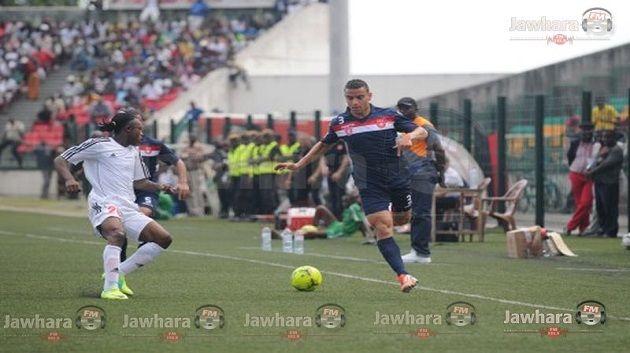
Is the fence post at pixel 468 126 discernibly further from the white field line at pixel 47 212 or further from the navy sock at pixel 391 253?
the navy sock at pixel 391 253

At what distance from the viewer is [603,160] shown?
25.1 meters

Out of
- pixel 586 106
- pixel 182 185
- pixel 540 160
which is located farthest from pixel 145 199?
pixel 540 160

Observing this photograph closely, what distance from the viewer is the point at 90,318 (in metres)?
11.6

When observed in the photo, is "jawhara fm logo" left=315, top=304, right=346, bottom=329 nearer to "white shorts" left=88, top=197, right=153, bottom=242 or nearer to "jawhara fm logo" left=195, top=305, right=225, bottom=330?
"jawhara fm logo" left=195, top=305, right=225, bottom=330

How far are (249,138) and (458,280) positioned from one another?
17339 mm

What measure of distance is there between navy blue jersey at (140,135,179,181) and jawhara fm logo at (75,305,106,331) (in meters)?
4.28

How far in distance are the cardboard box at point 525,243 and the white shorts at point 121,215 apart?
7244 mm

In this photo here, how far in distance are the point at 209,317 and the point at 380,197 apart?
3329mm

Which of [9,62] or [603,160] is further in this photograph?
[9,62]

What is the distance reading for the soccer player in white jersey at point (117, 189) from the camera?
46.3 feet

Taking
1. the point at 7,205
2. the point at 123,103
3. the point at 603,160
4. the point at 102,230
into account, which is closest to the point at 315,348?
the point at 102,230

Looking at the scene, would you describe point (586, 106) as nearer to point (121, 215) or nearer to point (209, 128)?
point (121, 215)

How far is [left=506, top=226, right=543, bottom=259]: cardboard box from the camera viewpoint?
65.8ft

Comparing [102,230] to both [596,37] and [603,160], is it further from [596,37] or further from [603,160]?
[596,37]
